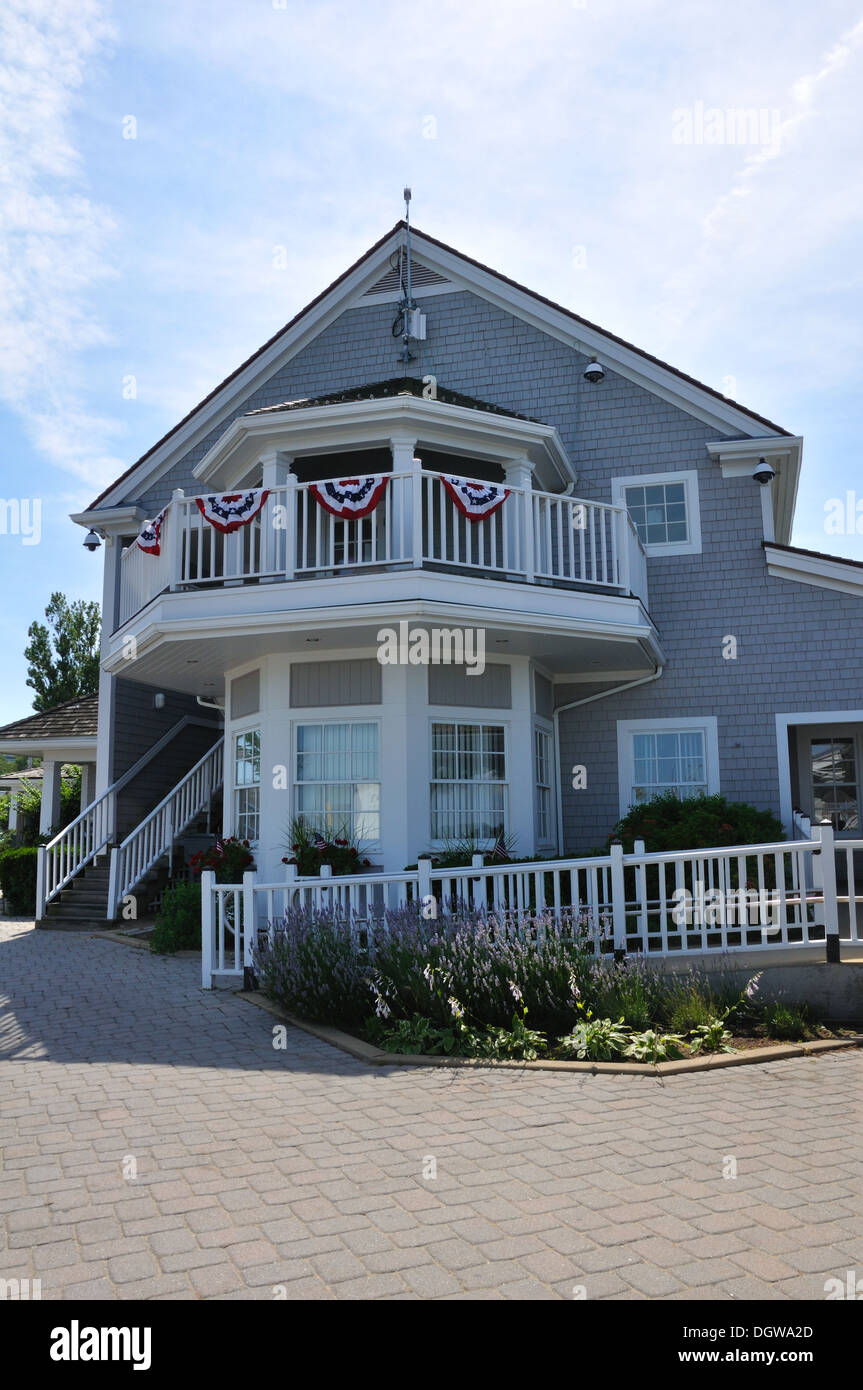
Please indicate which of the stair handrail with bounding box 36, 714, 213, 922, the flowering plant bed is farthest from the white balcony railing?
the flowering plant bed

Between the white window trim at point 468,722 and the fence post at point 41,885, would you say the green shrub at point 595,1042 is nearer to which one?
the white window trim at point 468,722

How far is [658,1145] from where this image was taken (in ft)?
16.8

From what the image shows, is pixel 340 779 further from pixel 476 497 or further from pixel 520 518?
pixel 520 518

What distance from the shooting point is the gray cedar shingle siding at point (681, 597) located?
13.3 metres

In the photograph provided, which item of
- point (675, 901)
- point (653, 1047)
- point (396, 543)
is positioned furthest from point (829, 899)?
point (396, 543)

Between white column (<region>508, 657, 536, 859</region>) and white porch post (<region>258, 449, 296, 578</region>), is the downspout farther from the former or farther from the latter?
white porch post (<region>258, 449, 296, 578</region>)

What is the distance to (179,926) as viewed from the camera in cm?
1231

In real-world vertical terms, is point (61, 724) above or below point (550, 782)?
above

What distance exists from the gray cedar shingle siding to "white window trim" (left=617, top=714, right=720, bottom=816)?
9 centimetres

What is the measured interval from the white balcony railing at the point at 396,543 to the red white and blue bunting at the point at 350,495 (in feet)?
0.49

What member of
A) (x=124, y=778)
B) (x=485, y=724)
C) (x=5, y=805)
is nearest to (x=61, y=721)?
(x=124, y=778)

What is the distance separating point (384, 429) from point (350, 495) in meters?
1.46

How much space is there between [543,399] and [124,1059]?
440 inches

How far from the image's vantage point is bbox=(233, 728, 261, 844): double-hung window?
1271 cm
